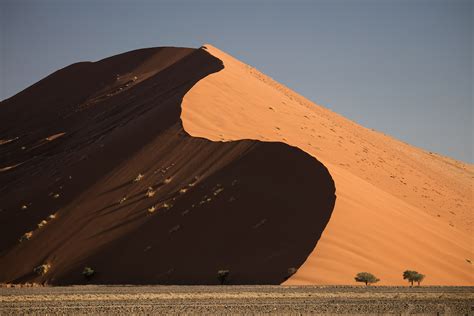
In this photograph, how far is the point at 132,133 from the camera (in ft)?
174

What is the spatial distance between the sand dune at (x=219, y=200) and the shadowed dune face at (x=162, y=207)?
9 cm

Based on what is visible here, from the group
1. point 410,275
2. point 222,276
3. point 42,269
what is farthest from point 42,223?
point 410,275

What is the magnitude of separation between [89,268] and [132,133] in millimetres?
17451

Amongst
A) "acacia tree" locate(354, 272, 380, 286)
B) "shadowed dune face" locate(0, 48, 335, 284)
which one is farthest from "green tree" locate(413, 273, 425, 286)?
"shadowed dune face" locate(0, 48, 335, 284)

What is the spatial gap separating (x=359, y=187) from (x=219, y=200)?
7.11 m

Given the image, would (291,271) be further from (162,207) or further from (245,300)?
(162,207)

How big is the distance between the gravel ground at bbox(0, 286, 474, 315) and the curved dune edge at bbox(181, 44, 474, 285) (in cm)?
288

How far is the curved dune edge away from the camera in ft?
109

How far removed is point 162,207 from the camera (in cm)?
4028

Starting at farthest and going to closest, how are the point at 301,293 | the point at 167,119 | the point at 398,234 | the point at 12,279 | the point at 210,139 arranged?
the point at 167,119 < the point at 210,139 < the point at 12,279 < the point at 398,234 < the point at 301,293

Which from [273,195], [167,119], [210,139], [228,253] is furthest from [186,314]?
[167,119]

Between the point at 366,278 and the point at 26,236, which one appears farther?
the point at 26,236

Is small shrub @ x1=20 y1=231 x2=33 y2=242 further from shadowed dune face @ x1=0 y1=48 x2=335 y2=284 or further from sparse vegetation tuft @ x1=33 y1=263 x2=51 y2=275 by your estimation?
sparse vegetation tuft @ x1=33 y1=263 x2=51 y2=275

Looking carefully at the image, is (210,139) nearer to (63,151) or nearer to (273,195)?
(273,195)
